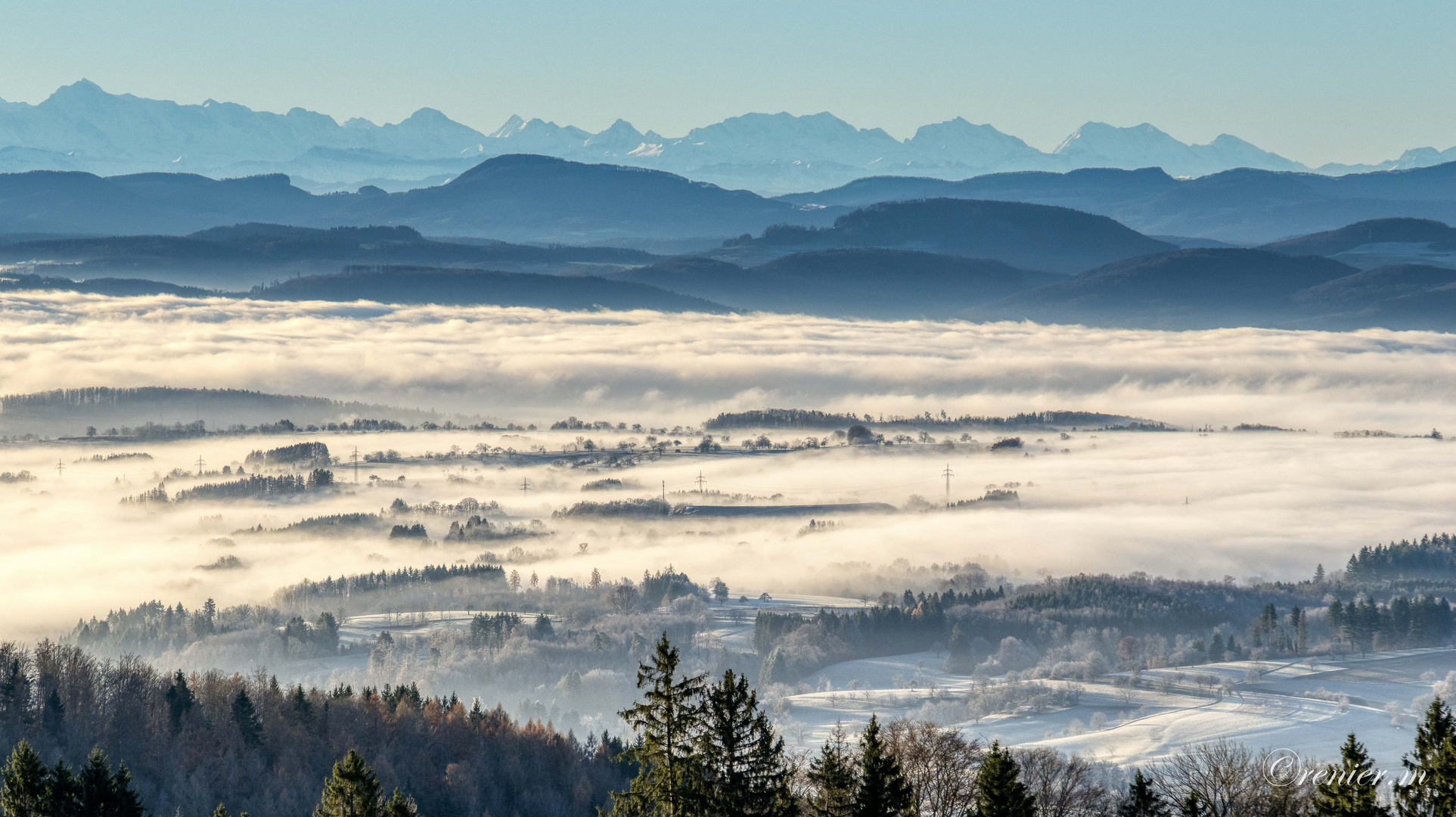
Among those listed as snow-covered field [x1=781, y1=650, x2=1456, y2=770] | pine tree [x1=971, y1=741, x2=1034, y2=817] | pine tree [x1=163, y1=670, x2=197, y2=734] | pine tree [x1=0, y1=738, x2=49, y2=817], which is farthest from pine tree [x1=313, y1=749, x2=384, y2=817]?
snow-covered field [x1=781, y1=650, x2=1456, y2=770]

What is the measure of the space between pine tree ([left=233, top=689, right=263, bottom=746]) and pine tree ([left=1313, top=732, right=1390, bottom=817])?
274 feet

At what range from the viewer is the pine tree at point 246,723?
387 feet

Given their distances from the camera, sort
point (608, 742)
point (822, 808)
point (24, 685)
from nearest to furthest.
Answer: point (822, 808) < point (24, 685) < point (608, 742)

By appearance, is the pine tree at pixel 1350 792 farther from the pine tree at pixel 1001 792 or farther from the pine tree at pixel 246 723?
the pine tree at pixel 246 723

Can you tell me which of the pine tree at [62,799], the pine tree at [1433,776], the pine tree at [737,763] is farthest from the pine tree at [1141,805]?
the pine tree at [62,799]

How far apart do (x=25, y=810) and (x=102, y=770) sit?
296cm

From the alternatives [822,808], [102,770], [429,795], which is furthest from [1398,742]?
[102,770]

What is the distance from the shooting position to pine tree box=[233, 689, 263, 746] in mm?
117938

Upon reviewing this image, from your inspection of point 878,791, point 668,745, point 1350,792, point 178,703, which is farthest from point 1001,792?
point 178,703

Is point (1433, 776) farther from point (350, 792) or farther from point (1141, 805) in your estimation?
point (350, 792)

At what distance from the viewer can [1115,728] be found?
177 meters

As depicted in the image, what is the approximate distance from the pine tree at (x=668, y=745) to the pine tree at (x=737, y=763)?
947mm

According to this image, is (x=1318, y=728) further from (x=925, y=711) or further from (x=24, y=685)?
(x=24, y=685)

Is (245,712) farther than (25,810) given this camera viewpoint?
Yes
